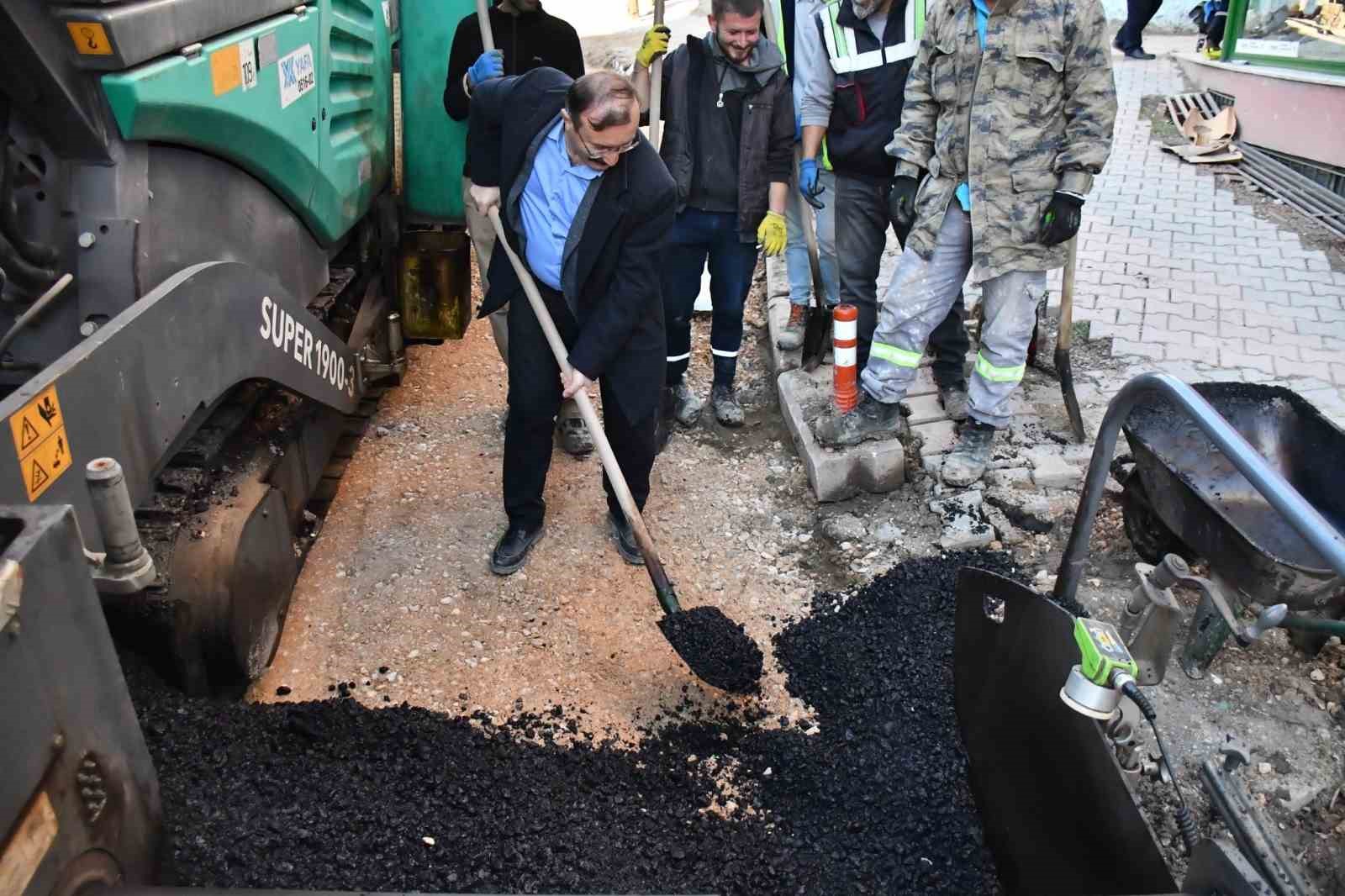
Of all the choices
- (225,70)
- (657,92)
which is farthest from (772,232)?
(225,70)

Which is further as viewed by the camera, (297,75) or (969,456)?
(969,456)

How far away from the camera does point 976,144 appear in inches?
156

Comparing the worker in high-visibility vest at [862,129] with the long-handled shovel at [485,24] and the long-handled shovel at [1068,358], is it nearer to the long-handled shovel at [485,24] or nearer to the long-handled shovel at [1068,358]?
the long-handled shovel at [1068,358]

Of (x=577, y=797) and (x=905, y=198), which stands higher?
(x=905, y=198)

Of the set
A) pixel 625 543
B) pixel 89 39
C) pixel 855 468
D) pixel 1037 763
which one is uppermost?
pixel 89 39

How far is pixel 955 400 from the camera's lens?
15.8 ft

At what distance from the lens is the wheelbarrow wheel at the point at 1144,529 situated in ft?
12.4

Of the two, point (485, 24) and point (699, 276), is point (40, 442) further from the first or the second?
point (699, 276)

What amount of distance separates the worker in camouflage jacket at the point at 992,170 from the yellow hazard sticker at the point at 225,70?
7.97 ft

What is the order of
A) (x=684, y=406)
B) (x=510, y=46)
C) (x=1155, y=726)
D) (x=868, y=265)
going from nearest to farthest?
1. (x=1155, y=726)
2. (x=510, y=46)
3. (x=868, y=265)
4. (x=684, y=406)

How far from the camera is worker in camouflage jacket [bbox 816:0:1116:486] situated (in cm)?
381

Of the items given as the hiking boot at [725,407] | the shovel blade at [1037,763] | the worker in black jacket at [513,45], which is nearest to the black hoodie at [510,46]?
the worker in black jacket at [513,45]

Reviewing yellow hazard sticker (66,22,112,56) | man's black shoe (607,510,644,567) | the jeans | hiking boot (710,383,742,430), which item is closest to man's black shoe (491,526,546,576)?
man's black shoe (607,510,644,567)

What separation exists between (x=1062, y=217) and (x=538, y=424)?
6.67 ft
